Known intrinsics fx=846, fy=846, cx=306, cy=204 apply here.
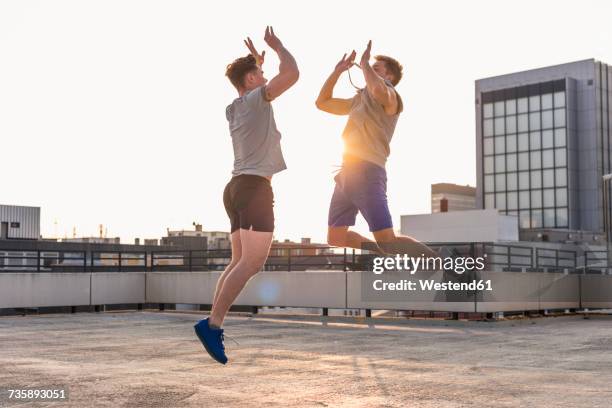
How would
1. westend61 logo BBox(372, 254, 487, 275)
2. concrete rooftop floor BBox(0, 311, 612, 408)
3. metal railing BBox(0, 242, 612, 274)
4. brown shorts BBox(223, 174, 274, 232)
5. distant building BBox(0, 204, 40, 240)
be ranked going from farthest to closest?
distant building BBox(0, 204, 40, 240), metal railing BBox(0, 242, 612, 274), westend61 logo BBox(372, 254, 487, 275), concrete rooftop floor BBox(0, 311, 612, 408), brown shorts BBox(223, 174, 274, 232)

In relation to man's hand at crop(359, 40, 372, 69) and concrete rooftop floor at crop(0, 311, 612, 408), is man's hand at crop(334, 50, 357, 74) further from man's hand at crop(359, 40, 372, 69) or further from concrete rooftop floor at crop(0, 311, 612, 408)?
concrete rooftop floor at crop(0, 311, 612, 408)

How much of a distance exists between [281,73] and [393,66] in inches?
29.9

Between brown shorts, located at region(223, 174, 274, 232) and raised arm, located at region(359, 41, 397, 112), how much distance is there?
0.78 m

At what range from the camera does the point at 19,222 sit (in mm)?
77438

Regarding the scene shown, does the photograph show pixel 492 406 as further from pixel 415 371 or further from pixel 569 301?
pixel 569 301

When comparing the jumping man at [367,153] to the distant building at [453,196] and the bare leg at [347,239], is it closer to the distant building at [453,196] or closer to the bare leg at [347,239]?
the bare leg at [347,239]

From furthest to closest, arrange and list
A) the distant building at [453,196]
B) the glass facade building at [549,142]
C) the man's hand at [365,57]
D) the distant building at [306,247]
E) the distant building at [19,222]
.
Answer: the distant building at [453,196], the glass facade building at [549,142], the distant building at [19,222], the distant building at [306,247], the man's hand at [365,57]

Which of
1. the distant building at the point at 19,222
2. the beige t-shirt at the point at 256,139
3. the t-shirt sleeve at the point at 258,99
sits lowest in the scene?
the beige t-shirt at the point at 256,139

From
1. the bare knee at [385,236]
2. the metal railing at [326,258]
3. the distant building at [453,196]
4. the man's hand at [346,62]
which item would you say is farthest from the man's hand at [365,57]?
the distant building at [453,196]

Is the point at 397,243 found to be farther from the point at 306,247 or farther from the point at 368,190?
the point at 306,247

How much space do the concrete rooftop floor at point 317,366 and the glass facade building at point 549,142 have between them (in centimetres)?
8133

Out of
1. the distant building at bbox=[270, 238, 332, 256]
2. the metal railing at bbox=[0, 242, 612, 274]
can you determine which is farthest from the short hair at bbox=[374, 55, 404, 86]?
the distant building at bbox=[270, 238, 332, 256]

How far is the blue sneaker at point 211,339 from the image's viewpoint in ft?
16.0

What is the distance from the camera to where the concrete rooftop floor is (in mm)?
6312
